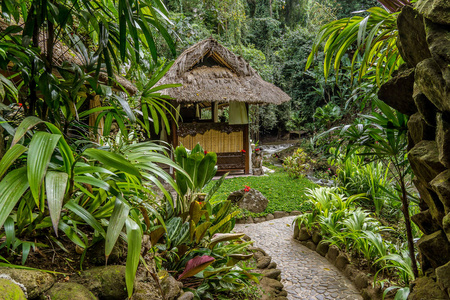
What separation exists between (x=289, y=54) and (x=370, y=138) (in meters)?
12.3

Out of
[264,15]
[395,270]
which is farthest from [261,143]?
[395,270]

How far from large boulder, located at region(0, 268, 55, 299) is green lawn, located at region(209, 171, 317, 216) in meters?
3.55

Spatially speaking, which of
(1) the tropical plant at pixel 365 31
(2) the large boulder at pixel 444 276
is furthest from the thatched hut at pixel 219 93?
(2) the large boulder at pixel 444 276

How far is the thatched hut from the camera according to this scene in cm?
683

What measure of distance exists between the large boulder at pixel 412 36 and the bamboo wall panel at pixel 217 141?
6054mm

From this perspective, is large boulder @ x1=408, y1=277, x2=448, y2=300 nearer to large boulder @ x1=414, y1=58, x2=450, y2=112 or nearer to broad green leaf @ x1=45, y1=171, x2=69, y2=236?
large boulder @ x1=414, y1=58, x2=450, y2=112

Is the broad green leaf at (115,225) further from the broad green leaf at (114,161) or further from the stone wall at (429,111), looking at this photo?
the stone wall at (429,111)

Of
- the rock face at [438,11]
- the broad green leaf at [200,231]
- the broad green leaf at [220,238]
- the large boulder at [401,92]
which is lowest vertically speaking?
the broad green leaf at [220,238]

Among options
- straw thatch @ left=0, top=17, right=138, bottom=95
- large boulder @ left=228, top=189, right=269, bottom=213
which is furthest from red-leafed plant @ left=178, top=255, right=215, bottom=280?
large boulder @ left=228, top=189, right=269, bottom=213

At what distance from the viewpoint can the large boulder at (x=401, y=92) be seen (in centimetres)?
158

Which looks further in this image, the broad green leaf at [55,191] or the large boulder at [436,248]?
the large boulder at [436,248]

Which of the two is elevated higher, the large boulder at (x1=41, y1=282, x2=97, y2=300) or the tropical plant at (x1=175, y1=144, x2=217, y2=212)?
the tropical plant at (x1=175, y1=144, x2=217, y2=212)

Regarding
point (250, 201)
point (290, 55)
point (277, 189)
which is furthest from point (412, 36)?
point (290, 55)

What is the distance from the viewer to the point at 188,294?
1.63 metres
